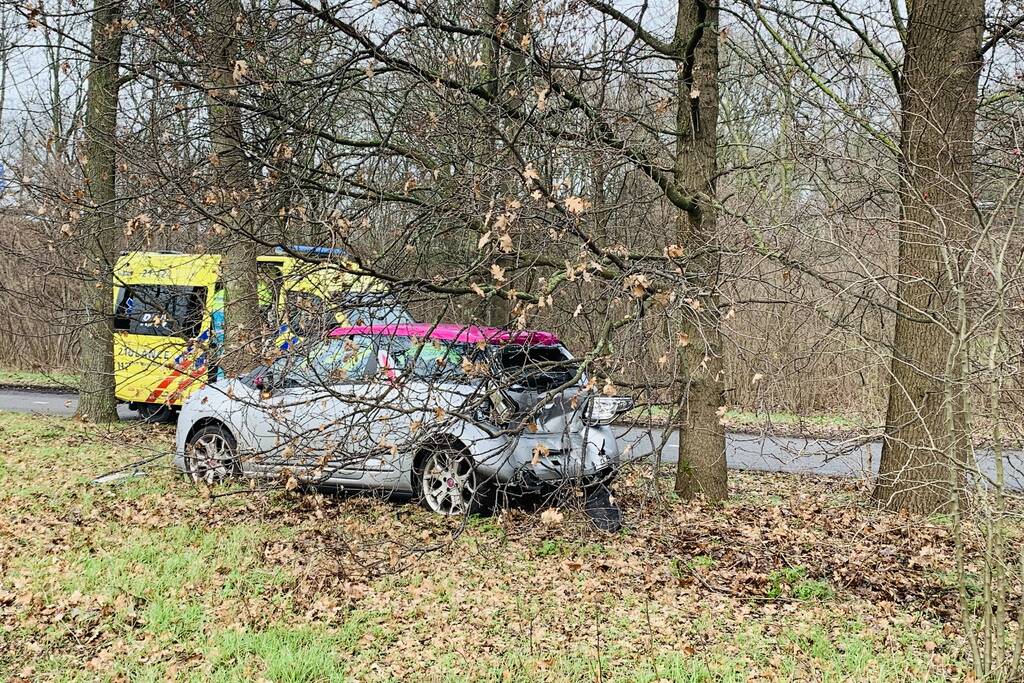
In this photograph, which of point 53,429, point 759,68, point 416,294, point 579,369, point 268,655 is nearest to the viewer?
point 268,655

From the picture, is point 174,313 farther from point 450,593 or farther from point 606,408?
point 606,408

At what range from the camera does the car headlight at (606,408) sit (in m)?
6.48

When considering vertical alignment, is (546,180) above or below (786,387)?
above

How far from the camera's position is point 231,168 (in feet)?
24.8

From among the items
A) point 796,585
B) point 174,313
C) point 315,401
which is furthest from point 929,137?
point 174,313

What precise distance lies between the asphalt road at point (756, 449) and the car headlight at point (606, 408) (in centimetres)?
22

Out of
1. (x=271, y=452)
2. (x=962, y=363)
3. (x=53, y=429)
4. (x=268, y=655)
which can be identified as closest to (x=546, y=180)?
(x=271, y=452)

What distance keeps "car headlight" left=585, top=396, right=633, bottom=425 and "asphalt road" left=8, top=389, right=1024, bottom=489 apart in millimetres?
217

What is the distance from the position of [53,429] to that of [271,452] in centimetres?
831

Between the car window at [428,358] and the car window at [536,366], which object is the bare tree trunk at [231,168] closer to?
the car window at [428,358]

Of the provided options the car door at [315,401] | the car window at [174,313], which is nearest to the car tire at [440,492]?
the car door at [315,401]

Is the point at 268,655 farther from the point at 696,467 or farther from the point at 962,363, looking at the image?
the point at 696,467

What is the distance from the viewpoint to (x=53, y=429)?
13453 millimetres

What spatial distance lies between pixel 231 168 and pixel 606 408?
11.4 feet
